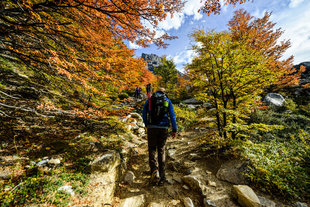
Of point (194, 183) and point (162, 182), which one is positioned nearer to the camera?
point (194, 183)

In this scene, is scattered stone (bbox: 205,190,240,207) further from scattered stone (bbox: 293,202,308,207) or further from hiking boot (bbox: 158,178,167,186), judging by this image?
hiking boot (bbox: 158,178,167,186)

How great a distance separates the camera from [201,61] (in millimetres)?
3461

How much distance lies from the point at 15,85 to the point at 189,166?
7.40 m

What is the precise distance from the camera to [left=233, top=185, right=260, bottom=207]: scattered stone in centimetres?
185

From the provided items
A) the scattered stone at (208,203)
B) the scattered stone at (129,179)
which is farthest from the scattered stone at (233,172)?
the scattered stone at (129,179)

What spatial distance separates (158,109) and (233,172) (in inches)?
99.5

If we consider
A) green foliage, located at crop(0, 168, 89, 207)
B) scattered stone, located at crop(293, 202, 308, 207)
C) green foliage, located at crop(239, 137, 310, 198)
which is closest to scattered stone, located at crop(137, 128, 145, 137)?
green foliage, located at crop(0, 168, 89, 207)

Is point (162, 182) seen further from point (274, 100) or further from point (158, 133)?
point (274, 100)

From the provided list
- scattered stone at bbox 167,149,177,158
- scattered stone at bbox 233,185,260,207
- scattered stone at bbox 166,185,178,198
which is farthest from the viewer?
scattered stone at bbox 167,149,177,158

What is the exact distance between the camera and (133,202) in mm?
2312

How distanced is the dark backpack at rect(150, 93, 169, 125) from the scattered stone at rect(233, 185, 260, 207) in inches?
84.7

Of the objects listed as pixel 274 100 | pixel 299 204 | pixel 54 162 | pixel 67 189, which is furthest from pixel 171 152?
pixel 274 100

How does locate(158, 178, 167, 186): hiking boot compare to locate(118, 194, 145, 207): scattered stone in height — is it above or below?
above

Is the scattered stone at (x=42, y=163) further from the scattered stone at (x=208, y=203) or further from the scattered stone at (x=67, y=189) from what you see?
the scattered stone at (x=208, y=203)
